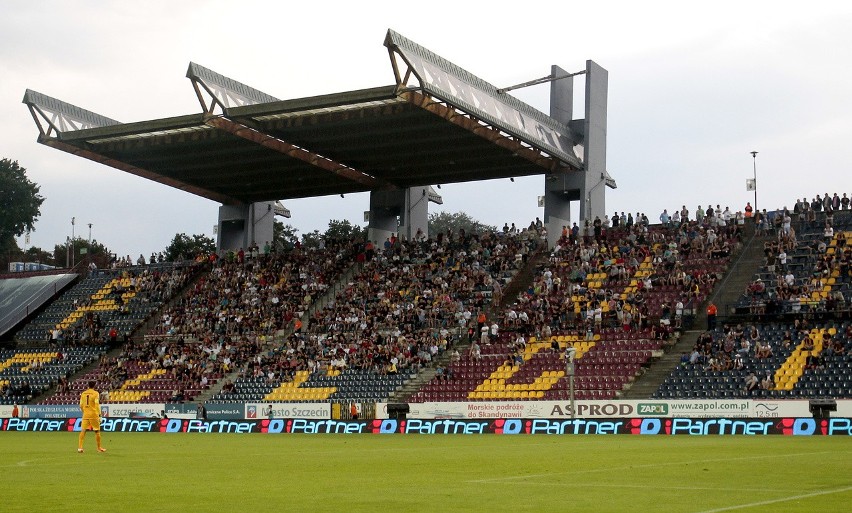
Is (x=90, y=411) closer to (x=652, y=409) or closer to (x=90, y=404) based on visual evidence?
(x=90, y=404)

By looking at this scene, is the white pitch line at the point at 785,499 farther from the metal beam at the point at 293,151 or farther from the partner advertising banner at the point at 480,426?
the metal beam at the point at 293,151

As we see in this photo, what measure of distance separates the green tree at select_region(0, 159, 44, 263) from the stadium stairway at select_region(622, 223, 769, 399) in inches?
2877

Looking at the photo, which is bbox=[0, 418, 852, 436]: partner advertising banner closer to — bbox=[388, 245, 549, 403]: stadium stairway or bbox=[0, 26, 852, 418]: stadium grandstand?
bbox=[0, 26, 852, 418]: stadium grandstand

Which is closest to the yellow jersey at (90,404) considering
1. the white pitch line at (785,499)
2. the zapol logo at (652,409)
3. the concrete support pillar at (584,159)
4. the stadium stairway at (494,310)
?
the white pitch line at (785,499)

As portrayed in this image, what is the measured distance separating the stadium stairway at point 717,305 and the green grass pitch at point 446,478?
1446cm

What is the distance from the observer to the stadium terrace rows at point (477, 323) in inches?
1847

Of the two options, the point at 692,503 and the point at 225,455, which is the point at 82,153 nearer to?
the point at 225,455

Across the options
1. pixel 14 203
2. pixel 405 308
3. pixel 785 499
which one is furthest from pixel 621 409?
pixel 14 203

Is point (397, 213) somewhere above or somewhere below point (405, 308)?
above

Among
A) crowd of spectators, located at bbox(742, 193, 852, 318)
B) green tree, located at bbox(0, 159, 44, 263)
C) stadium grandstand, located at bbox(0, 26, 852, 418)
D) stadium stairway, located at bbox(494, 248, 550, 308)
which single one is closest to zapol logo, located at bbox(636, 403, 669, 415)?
stadium grandstand, located at bbox(0, 26, 852, 418)

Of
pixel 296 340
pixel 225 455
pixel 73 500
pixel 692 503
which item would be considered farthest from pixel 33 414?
pixel 692 503

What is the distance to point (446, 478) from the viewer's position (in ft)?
62.4

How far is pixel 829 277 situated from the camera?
160 feet

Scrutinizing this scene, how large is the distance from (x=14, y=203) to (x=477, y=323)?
66.8 m
